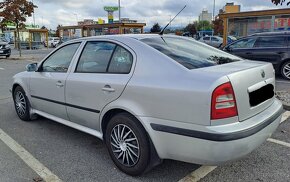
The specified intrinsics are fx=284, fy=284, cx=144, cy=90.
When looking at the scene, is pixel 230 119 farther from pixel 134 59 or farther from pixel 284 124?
pixel 284 124

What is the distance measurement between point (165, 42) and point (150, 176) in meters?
1.56

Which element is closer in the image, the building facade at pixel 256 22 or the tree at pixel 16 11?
the building facade at pixel 256 22

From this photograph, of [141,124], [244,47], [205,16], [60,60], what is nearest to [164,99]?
[141,124]

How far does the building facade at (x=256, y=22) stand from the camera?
44.2 feet

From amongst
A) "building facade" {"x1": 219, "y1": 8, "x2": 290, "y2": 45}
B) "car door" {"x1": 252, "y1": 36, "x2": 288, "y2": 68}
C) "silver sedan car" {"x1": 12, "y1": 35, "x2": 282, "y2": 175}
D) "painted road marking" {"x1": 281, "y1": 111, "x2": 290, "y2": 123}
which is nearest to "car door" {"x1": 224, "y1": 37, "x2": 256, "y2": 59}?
"car door" {"x1": 252, "y1": 36, "x2": 288, "y2": 68}

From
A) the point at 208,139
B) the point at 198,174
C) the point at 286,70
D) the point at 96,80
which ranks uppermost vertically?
the point at 96,80

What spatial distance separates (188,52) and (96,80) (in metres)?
1.13

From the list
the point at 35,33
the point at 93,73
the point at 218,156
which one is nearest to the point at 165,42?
the point at 93,73

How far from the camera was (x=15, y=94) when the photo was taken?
5309mm

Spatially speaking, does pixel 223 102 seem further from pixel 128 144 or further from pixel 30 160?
pixel 30 160

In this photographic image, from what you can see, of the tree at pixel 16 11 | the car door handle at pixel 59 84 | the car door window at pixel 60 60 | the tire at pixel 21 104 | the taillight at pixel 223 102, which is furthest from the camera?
the tree at pixel 16 11

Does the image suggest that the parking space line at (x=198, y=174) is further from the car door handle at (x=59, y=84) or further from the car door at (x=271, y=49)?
the car door at (x=271, y=49)

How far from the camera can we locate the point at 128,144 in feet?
10.2

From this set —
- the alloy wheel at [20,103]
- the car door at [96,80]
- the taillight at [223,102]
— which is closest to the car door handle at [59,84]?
the car door at [96,80]
